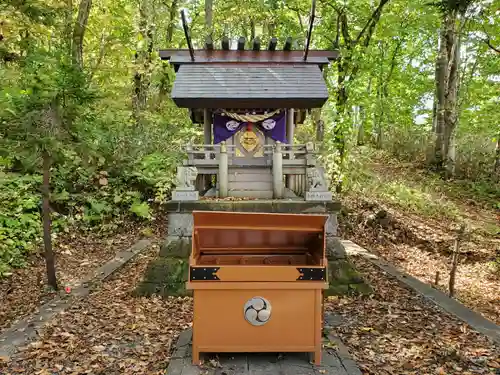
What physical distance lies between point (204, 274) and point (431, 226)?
1043cm

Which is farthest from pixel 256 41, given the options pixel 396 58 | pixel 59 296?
pixel 396 58

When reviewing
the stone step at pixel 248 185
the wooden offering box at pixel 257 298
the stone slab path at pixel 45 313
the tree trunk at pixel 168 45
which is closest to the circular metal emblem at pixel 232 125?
the stone step at pixel 248 185

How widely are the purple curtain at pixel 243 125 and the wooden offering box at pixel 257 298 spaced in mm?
5690

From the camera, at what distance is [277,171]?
9.05m

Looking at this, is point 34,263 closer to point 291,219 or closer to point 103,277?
point 103,277

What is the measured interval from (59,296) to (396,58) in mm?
25817

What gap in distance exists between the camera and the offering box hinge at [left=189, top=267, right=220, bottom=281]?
4305 mm

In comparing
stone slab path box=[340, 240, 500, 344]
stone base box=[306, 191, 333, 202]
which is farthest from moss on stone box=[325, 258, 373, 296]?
stone base box=[306, 191, 333, 202]

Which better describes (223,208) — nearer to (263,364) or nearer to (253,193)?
(253,193)

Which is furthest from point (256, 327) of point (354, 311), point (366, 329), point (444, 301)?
point (444, 301)

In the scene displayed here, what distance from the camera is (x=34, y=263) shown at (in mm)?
8555

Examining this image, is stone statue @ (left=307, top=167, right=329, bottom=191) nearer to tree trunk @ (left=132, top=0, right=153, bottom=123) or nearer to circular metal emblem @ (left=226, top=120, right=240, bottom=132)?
circular metal emblem @ (left=226, top=120, right=240, bottom=132)

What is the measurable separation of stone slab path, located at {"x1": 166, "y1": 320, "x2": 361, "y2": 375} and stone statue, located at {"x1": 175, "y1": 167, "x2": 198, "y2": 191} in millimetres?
3866

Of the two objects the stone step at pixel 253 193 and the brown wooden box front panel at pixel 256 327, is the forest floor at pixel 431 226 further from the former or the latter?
the brown wooden box front panel at pixel 256 327
